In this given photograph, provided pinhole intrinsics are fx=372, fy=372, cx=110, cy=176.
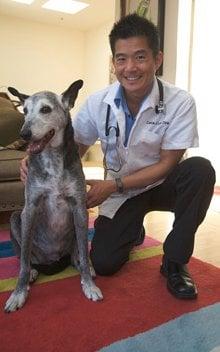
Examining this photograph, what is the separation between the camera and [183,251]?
59.4 inches

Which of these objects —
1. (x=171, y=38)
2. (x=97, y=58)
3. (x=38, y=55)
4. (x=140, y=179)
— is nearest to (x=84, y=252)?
(x=140, y=179)

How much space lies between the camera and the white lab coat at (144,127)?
1.61m

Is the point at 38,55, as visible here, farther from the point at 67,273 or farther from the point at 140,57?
the point at 67,273

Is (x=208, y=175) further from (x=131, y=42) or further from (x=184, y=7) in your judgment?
(x=184, y=7)

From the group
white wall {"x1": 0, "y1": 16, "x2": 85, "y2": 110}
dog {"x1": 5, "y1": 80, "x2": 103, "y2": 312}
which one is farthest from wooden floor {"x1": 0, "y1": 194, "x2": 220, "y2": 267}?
white wall {"x1": 0, "y1": 16, "x2": 85, "y2": 110}

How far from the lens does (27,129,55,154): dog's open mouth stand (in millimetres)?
1318

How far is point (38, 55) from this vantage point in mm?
7141

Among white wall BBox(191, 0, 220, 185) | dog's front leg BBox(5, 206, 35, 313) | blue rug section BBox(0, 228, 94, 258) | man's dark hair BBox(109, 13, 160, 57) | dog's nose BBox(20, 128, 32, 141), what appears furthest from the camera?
white wall BBox(191, 0, 220, 185)

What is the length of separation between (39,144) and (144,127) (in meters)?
0.52

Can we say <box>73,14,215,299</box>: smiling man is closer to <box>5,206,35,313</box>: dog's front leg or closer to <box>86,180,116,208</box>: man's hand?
<box>86,180,116,208</box>: man's hand

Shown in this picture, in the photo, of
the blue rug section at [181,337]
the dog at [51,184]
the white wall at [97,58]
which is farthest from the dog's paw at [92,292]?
the white wall at [97,58]

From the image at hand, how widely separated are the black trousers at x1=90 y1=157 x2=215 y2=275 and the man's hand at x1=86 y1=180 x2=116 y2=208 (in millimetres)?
230

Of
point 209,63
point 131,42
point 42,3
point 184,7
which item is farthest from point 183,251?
point 42,3

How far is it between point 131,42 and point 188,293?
1.02m
